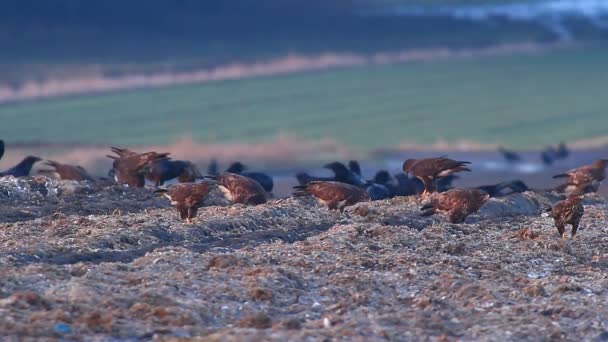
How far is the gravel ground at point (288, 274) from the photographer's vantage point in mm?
10125

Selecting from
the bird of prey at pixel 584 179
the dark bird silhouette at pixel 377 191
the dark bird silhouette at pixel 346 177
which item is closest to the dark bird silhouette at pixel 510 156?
the bird of prey at pixel 584 179

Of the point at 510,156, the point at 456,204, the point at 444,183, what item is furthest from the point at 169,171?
the point at 510,156

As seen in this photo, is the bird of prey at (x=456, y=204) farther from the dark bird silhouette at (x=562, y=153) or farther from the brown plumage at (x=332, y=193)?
the dark bird silhouette at (x=562, y=153)

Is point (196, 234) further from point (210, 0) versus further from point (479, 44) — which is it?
point (479, 44)

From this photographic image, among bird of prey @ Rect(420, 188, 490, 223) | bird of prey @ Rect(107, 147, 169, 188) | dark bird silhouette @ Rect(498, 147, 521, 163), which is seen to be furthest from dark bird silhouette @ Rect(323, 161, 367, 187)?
dark bird silhouette @ Rect(498, 147, 521, 163)

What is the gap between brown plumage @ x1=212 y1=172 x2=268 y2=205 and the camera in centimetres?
1655

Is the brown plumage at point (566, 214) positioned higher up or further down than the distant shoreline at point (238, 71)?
further down

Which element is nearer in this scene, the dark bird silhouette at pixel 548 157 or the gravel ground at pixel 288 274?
the gravel ground at pixel 288 274

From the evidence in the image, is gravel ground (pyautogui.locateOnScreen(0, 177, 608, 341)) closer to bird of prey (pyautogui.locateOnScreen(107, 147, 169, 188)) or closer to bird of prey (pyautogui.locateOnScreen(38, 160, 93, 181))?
bird of prey (pyautogui.locateOnScreen(107, 147, 169, 188))

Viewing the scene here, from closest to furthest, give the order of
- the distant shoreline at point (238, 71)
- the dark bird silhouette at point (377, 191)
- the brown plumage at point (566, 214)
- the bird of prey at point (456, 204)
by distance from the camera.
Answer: the brown plumage at point (566, 214) → the bird of prey at point (456, 204) → the dark bird silhouette at point (377, 191) → the distant shoreline at point (238, 71)

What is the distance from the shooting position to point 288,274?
11.8 metres

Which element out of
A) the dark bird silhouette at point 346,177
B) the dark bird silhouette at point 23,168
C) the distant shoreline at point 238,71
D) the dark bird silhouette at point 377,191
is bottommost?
the dark bird silhouette at point 377,191

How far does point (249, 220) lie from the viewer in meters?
14.9

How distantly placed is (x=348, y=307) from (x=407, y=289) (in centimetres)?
101
